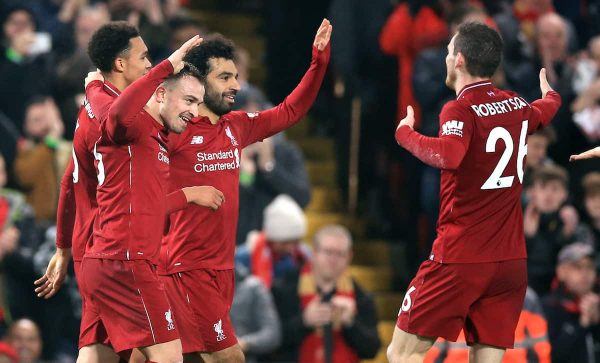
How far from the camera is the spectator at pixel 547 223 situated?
11.6 meters

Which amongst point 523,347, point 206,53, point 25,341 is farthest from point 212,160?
point 25,341

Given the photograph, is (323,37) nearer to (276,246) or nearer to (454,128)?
(454,128)

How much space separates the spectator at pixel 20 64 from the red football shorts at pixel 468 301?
16.9 ft

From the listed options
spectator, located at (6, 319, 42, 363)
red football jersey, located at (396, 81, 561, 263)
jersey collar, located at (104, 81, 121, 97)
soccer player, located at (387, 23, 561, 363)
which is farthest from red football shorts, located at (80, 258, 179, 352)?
spectator, located at (6, 319, 42, 363)

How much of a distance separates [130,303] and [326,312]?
3474 mm

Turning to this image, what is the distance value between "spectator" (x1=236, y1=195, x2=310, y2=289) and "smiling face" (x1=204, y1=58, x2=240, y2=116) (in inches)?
129

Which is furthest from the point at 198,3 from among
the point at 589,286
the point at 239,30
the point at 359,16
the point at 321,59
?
the point at 321,59

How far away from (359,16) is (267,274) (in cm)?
235

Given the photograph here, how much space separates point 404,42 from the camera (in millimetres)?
12375

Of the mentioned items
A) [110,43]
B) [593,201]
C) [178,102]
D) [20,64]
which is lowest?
[593,201]

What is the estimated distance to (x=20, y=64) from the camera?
40.5 ft

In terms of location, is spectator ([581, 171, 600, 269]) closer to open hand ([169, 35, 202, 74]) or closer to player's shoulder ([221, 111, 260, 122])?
player's shoulder ([221, 111, 260, 122])

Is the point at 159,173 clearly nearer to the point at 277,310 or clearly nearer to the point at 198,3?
Result: the point at 277,310

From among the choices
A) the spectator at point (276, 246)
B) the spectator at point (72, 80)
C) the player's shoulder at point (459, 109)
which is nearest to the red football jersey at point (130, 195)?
the player's shoulder at point (459, 109)
